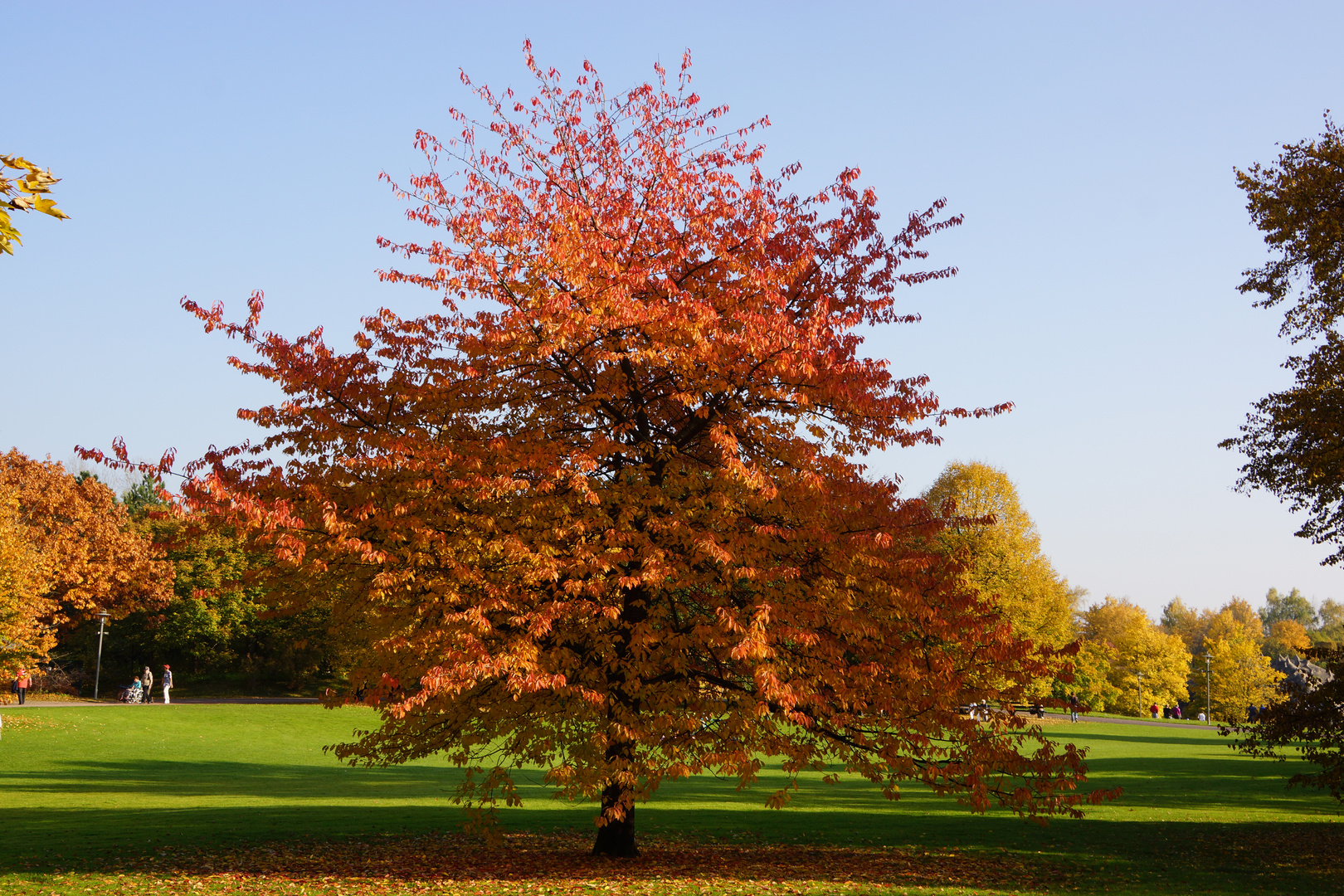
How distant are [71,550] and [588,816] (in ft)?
106

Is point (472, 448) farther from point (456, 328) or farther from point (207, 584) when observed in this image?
point (207, 584)

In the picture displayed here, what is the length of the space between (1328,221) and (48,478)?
4919 centimetres

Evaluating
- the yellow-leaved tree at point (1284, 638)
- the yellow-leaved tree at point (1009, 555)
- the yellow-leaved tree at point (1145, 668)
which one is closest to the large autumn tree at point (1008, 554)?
the yellow-leaved tree at point (1009, 555)

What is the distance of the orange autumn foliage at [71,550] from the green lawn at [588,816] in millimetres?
5247

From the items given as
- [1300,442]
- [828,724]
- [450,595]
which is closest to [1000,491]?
[1300,442]

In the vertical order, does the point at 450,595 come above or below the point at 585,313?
below

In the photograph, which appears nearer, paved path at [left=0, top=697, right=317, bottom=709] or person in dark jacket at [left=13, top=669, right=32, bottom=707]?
person in dark jacket at [left=13, top=669, right=32, bottom=707]

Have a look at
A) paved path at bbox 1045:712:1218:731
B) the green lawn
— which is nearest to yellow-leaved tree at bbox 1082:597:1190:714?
paved path at bbox 1045:712:1218:731

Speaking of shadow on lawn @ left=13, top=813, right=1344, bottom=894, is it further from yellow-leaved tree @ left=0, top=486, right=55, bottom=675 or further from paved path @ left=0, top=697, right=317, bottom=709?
paved path @ left=0, top=697, right=317, bottom=709

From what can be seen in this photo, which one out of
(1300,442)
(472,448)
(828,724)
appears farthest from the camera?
(1300,442)

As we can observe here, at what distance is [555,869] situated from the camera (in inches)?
491

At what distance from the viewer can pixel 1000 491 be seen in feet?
159

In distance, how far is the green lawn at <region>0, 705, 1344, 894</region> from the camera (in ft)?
43.5

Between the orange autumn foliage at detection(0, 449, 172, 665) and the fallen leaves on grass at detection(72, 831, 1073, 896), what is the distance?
2607cm
